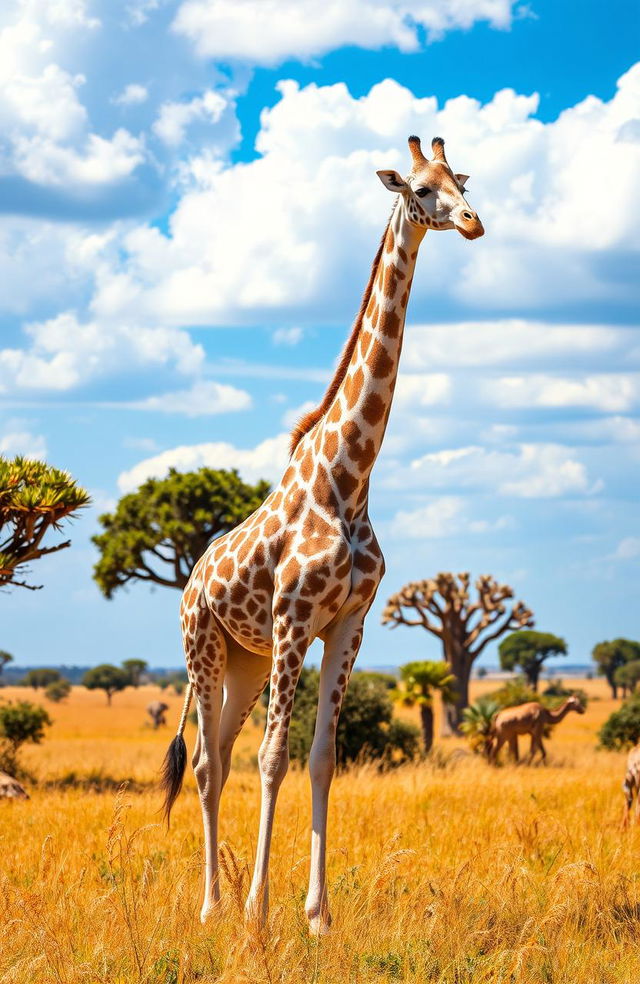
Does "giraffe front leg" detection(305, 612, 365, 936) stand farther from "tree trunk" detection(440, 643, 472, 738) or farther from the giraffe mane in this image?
"tree trunk" detection(440, 643, 472, 738)

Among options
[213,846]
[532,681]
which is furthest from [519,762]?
[532,681]

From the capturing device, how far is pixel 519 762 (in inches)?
1009

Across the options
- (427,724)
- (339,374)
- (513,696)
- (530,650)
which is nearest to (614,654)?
(530,650)

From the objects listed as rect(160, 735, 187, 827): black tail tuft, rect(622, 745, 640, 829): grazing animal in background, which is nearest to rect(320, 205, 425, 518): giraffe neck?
rect(160, 735, 187, 827): black tail tuft

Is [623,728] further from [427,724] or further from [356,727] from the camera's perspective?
[356,727]

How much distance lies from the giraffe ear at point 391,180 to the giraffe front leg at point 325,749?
277cm

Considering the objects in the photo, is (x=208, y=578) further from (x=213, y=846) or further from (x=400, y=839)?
(x=400, y=839)

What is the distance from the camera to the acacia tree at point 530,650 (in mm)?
72500

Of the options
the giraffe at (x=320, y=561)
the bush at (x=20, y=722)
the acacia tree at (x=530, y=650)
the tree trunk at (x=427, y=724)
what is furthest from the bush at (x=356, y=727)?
the acacia tree at (x=530, y=650)

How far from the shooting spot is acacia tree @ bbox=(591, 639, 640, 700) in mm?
76850

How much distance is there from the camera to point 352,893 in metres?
7.75

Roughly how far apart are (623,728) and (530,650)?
155 feet

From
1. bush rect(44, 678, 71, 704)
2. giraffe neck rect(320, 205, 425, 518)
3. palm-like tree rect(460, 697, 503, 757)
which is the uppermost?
giraffe neck rect(320, 205, 425, 518)

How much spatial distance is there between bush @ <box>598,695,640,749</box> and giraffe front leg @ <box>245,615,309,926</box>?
21192 mm
